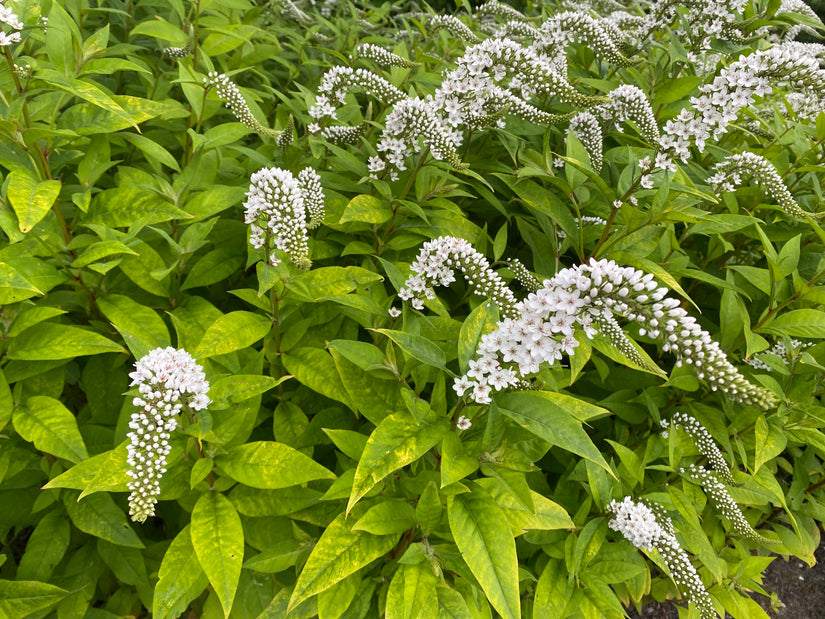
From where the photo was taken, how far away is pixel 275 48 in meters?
4.09

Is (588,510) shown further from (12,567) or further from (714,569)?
(12,567)

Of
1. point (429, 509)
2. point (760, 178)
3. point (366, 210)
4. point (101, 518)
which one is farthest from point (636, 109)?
point (101, 518)

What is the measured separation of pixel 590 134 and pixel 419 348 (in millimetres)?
1980

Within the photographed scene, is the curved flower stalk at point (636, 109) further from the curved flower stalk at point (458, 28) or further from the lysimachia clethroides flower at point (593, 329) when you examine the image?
the lysimachia clethroides flower at point (593, 329)

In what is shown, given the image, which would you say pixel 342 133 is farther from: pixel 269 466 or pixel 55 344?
pixel 269 466

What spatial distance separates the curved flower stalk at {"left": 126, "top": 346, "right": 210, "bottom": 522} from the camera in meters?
1.75

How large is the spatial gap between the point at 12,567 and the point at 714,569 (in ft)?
11.6

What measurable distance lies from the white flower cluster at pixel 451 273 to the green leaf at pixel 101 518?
61.2 inches

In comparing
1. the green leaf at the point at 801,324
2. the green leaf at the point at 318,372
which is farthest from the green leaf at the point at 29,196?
the green leaf at the point at 801,324

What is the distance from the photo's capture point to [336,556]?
1.98 meters

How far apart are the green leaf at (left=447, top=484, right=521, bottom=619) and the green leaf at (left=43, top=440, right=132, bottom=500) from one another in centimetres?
116

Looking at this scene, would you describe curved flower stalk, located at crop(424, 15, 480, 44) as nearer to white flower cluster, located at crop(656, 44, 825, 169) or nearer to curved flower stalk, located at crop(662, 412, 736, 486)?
white flower cluster, located at crop(656, 44, 825, 169)

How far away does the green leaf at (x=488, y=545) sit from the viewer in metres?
1.72

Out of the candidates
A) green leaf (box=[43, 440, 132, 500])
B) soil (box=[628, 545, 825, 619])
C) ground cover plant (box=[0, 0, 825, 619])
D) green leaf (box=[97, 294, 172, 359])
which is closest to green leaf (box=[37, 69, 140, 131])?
ground cover plant (box=[0, 0, 825, 619])
